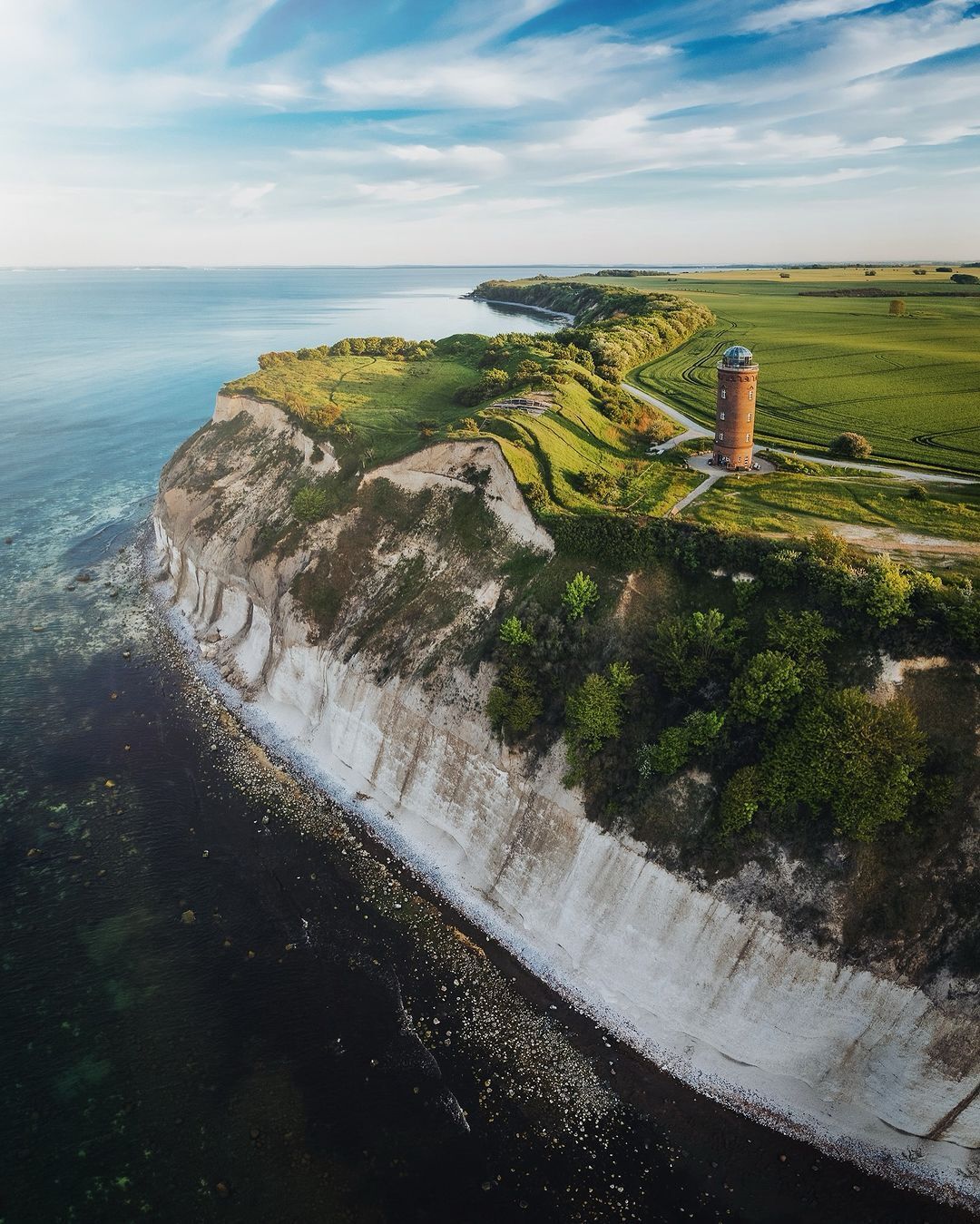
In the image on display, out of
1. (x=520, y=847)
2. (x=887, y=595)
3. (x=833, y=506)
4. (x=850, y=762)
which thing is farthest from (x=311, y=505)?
(x=850, y=762)

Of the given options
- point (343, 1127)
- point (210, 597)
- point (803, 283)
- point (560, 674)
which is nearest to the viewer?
point (343, 1127)

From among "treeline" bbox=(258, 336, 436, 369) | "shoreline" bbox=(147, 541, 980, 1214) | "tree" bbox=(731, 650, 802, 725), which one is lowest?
"shoreline" bbox=(147, 541, 980, 1214)

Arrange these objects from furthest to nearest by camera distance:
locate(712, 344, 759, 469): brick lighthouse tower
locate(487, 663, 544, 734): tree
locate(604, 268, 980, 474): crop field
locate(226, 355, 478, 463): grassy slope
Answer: locate(226, 355, 478, 463): grassy slope, locate(604, 268, 980, 474): crop field, locate(712, 344, 759, 469): brick lighthouse tower, locate(487, 663, 544, 734): tree

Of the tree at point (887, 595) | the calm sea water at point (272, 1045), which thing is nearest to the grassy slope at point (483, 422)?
the tree at point (887, 595)

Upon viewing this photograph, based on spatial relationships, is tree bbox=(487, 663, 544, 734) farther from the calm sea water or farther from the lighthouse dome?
the lighthouse dome

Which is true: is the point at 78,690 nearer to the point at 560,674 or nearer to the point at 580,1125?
the point at 560,674

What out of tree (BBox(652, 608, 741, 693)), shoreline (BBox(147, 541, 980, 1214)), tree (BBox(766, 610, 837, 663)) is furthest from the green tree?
shoreline (BBox(147, 541, 980, 1214))

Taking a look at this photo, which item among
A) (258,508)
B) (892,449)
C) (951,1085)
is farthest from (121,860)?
(892,449)
